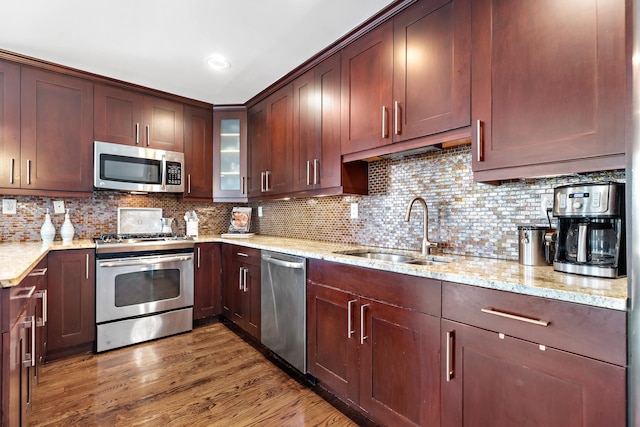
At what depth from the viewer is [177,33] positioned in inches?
86.1

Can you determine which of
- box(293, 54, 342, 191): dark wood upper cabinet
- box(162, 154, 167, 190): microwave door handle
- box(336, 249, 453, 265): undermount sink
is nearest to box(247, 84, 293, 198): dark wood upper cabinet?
box(293, 54, 342, 191): dark wood upper cabinet

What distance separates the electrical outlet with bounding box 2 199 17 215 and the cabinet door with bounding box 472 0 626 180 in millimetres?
3618

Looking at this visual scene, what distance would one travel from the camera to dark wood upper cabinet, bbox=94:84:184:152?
2914 mm

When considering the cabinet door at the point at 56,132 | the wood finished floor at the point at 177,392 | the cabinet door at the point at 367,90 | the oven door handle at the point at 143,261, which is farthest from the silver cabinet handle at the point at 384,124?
the cabinet door at the point at 56,132

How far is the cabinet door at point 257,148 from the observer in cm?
325

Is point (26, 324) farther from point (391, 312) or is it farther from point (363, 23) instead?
point (363, 23)

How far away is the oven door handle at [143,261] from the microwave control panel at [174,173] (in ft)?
2.66

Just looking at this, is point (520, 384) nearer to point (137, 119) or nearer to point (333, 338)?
point (333, 338)

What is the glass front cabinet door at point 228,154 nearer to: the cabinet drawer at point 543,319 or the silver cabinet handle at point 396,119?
the silver cabinet handle at point 396,119

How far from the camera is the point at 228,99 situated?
11.4ft

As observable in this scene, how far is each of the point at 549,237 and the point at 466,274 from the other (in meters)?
0.49

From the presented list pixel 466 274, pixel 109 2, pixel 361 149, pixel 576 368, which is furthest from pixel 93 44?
pixel 576 368

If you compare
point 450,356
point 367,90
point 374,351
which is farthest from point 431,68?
point 374,351

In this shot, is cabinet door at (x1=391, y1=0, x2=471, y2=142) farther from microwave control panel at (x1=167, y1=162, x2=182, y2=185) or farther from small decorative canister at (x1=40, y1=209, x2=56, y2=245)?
small decorative canister at (x1=40, y1=209, x2=56, y2=245)
